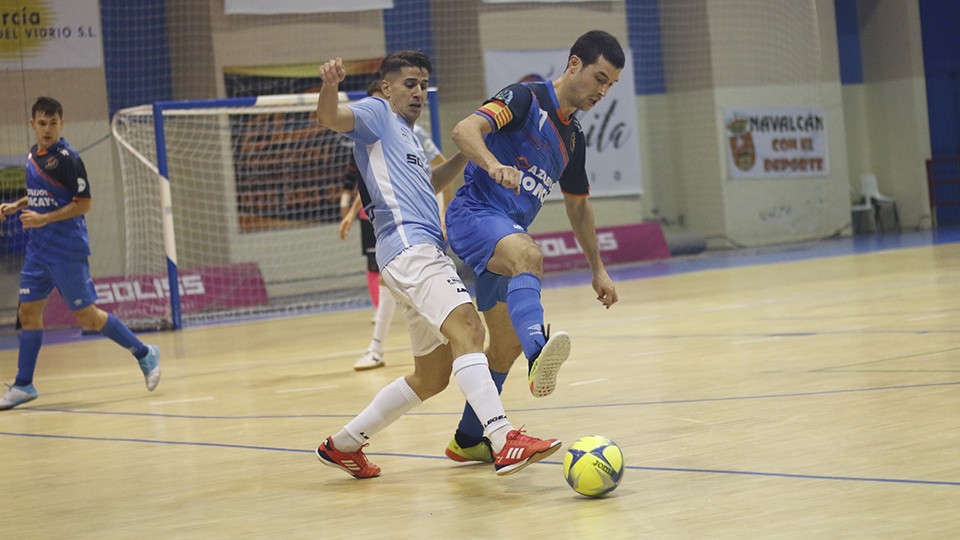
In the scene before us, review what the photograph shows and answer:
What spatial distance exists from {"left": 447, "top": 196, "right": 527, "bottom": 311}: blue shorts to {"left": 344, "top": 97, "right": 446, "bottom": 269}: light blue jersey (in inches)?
3.1

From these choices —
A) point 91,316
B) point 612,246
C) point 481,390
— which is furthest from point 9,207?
point 612,246

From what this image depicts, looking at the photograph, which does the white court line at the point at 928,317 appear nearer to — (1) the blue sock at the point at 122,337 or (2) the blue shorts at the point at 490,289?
(2) the blue shorts at the point at 490,289

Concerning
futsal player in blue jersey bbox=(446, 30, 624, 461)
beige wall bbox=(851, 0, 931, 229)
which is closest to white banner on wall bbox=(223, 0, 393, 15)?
beige wall bbox=(851, 0, 931, 229)

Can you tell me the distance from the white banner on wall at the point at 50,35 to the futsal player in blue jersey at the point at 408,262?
1401cm

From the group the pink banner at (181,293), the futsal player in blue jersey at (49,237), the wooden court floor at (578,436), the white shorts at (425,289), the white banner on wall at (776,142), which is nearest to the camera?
the wooden court floor at (578,436)

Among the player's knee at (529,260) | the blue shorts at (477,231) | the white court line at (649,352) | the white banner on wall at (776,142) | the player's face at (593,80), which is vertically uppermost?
the white banner on wall at (776,142)

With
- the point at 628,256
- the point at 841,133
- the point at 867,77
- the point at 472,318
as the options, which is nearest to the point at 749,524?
the point at 472,318

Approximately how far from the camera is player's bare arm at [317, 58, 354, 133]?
4.47m

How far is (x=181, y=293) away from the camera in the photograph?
1697 centimetres

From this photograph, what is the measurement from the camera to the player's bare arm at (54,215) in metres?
8.22

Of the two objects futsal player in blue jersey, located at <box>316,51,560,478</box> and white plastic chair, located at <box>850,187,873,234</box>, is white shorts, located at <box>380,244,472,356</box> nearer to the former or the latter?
futsal player in blue jersey, located at <box>316,51,560,478</box>

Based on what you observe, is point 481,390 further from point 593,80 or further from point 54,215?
point 54,215

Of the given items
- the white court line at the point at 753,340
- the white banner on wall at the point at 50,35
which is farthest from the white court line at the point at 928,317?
the white banner on wall at the point at 50,35

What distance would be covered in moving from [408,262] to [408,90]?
757 millimetres
